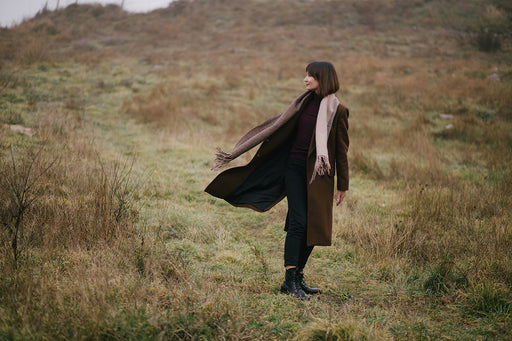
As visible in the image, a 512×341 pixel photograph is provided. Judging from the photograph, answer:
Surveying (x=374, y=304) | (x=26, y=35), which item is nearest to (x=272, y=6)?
(x=26, y=35)

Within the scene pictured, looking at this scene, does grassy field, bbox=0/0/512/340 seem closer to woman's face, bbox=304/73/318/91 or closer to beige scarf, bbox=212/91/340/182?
beige scarf, bbox=212/91/340/182

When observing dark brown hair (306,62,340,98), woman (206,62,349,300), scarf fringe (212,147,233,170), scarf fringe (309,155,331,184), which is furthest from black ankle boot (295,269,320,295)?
dark brown hair (306,62,340,98)

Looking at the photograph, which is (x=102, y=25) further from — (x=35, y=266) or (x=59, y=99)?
(x=35, y=266)

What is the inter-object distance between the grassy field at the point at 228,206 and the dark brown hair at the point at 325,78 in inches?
74.6

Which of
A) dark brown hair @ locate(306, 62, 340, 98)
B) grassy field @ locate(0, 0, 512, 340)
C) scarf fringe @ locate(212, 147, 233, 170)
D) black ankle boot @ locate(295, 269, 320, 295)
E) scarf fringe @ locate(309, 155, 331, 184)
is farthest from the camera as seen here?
scarf fringe @ locate(212, 147, 233, 170)

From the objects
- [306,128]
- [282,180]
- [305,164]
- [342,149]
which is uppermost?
[306,128]

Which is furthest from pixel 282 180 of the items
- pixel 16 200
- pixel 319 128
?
pixel 16 200

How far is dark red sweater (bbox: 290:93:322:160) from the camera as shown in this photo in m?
3.18

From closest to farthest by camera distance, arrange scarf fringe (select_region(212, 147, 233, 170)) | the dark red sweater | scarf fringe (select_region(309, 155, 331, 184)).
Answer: scarf fringe (select_region(309, 155, 331, 184)) < the dark red sweater < scarf fringe (select_region(212, 147, 233, 170))

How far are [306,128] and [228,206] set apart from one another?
3.07 metres

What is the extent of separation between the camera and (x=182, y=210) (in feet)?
17.0

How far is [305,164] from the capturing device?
3.17 metres

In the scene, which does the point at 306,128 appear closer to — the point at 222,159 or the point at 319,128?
the point at 319,128

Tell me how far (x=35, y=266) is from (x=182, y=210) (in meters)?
2.30
